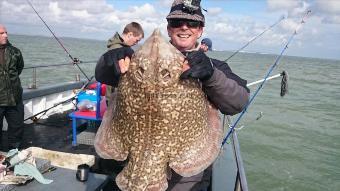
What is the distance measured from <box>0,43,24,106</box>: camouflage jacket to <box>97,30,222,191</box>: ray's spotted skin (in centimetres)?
468

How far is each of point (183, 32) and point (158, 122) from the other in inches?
30.4

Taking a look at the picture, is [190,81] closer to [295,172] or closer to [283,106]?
[295,172]

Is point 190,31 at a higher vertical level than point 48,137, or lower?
higher

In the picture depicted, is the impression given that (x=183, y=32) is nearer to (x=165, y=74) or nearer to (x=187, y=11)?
(x=187, y=11)

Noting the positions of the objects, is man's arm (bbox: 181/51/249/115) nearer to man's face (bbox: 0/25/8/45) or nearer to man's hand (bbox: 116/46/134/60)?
man's hand (bbox: 116/46/134/60)

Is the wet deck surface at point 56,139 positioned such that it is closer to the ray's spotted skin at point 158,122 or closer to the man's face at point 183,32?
the ray's spotted skin at point 158,122

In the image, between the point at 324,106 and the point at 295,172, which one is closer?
the point at 295,172

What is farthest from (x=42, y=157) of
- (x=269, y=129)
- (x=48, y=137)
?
(x=269, y=129)

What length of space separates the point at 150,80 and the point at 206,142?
2.06 ft

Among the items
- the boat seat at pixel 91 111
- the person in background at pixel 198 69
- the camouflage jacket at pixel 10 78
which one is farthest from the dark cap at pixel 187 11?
the camouflage jacket at pixel 10 78

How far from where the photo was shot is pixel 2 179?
3.89m

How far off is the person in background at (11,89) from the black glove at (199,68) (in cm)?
502

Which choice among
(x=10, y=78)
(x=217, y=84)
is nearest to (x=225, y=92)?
(x=217, y=84)

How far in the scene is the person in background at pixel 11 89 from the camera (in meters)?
6.05
